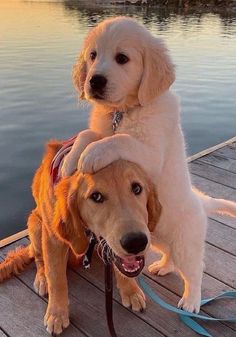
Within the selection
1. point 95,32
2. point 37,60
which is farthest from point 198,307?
point 37,60

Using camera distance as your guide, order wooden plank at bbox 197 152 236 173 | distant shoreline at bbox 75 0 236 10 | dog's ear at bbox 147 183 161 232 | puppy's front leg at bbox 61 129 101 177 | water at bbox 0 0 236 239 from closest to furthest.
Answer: dog's ear at bbox 147 183 161 232
puppy's front leg at bbox 61 129 101 177
wooden plank at bbox 197 152 236 173
water at bbox 0 0 236 239
distant shoreline at bbox 75 0 236 10

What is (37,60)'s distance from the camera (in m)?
11.8

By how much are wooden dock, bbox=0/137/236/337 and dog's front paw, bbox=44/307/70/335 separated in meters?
0.04

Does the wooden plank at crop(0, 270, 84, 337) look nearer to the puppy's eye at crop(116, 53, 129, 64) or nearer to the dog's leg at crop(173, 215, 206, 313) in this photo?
the dog's leg at crop(173, 215, 206, 313)

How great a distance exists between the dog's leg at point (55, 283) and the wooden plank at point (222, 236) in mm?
1187

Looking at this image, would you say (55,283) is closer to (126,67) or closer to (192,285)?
(192,285)

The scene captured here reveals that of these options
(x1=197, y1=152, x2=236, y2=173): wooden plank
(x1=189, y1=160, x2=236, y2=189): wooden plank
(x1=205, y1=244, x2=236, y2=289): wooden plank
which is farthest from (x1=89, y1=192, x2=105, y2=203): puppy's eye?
(x1=197, y1=152, x2=236, y2=173): wooden plank

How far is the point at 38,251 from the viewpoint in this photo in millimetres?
2551

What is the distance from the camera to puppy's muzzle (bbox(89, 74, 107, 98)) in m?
2.20

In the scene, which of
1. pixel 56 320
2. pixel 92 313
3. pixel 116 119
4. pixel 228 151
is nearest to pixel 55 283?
pixel 56 320

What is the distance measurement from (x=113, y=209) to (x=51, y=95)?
778 centimetres

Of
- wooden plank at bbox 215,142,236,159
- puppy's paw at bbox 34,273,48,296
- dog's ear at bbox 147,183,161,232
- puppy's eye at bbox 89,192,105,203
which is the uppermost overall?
puppy's eye at bbox 89,192,105,203

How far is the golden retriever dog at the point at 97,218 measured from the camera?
1746 mm

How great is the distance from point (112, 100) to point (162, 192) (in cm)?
55
